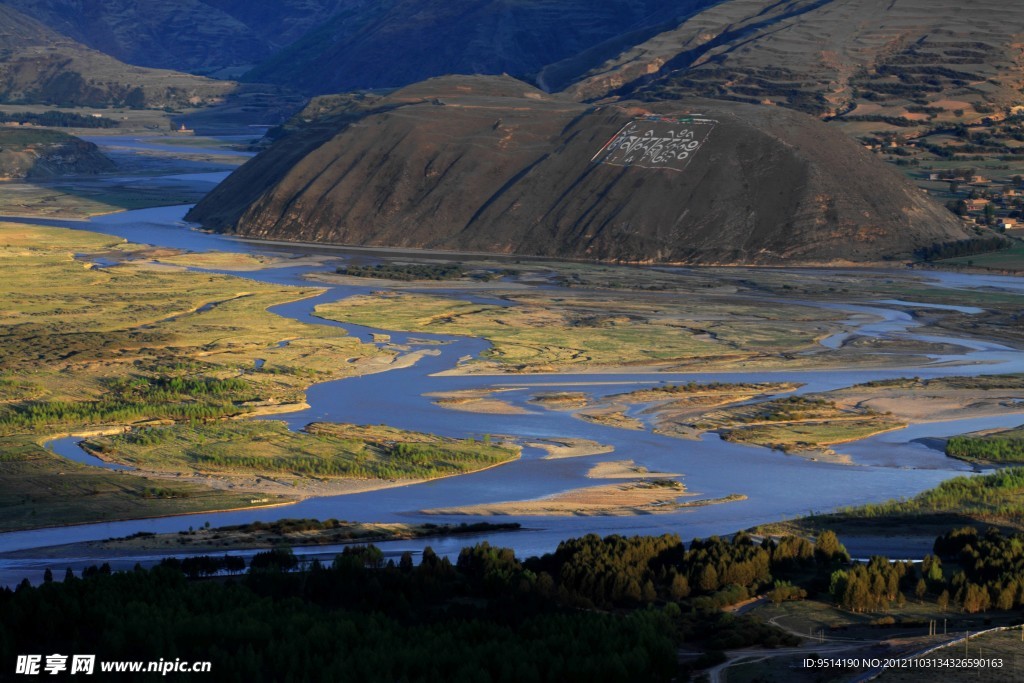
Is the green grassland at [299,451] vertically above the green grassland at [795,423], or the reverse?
the green grassland at [795,423]

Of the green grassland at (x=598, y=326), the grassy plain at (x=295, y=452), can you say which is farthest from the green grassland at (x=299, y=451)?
the green grassland at (x=598, y=326)

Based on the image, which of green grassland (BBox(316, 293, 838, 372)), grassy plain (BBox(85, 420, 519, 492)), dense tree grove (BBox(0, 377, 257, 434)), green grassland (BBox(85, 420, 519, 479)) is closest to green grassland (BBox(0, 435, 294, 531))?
grassy plain (BBox(85, 420, 519, 492))

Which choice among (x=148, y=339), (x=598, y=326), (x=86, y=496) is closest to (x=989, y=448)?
(x=598, y=326)

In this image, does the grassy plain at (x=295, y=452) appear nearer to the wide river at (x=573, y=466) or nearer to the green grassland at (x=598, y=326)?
the wide river at (x=573, y=466)

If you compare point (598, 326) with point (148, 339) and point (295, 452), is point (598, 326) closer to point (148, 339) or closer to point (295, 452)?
point (148, 339)

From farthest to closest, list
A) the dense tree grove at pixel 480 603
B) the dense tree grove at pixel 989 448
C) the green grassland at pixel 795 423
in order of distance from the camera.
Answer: the green grassland at pixel 795 423, the dense tree grove at pixel 989 448, the dense tree grove at pixel 480 603

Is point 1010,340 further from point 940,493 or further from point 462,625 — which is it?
point 462,625
